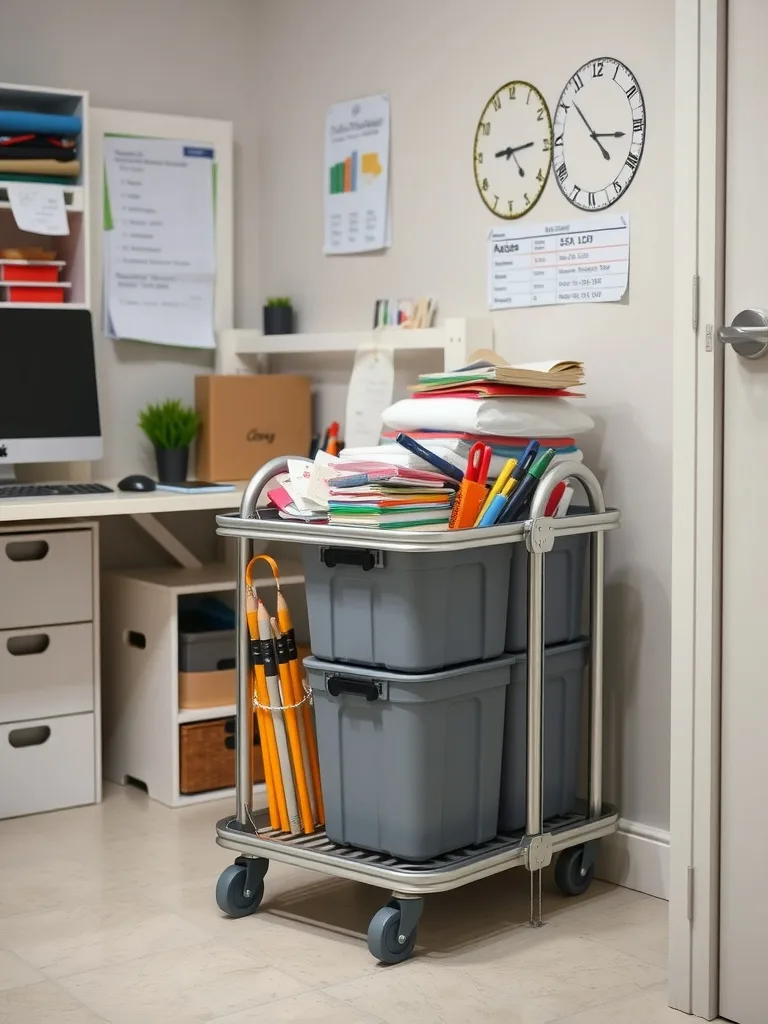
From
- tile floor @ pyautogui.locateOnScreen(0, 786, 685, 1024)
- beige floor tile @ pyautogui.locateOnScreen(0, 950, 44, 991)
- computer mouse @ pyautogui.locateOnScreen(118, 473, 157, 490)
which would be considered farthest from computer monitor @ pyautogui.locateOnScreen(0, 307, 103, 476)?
beige floor tile @ pyautogui.locateOnScreen(0, 950, 44, 991)

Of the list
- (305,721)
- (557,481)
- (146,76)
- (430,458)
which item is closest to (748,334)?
(557,481)

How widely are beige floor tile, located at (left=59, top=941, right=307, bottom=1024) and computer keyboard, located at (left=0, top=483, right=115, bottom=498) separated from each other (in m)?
1.09

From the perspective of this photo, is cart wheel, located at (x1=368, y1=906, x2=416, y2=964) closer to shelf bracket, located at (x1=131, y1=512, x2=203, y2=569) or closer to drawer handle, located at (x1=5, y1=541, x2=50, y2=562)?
drawer handle, located at (x1=5, y1=541, x2=50, y2=562)

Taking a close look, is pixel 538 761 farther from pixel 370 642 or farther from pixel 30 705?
pixel 30 705

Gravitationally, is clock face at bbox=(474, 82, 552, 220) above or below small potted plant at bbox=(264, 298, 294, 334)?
above

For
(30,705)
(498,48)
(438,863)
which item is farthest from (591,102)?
(30,705)

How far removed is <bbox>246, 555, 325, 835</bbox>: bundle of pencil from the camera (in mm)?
2541

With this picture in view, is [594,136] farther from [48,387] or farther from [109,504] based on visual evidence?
[48,387]

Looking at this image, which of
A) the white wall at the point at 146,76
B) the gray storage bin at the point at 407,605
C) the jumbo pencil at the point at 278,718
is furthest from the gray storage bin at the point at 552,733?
the white wall at the point at 146,76

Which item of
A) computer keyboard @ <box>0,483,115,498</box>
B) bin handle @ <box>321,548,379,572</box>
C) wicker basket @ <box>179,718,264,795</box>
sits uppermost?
computer keyboard @ <box>0,483,115,498</box>

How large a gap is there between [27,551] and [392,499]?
1218 mm

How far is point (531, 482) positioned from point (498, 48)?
1112mm

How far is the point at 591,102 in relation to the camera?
2.76 meters

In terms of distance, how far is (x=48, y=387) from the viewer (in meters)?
3.32
